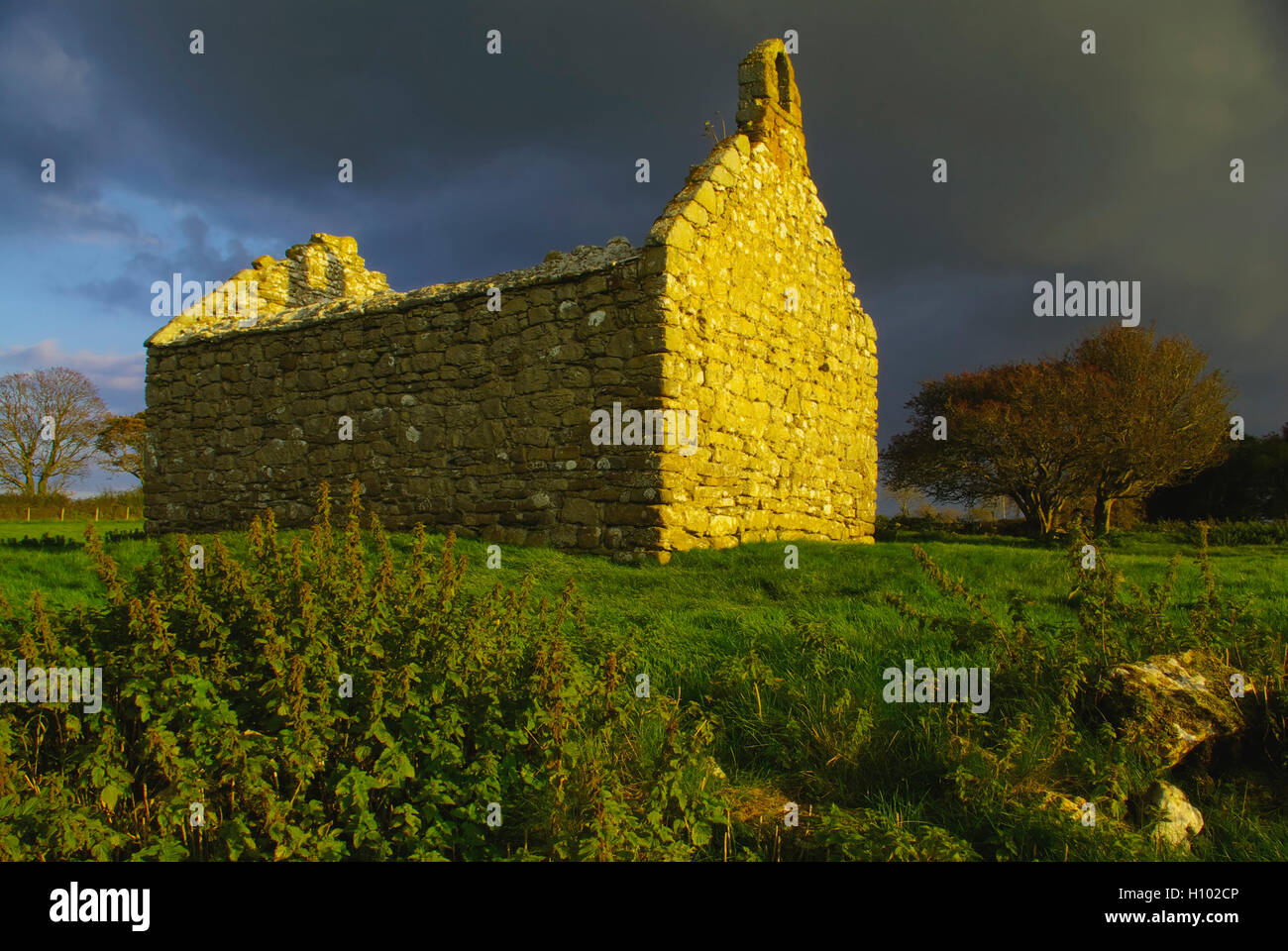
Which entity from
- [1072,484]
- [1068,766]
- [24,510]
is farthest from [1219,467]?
[24,510]

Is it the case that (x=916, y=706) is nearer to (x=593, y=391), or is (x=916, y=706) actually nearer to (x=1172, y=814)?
(x=1172, y=814)

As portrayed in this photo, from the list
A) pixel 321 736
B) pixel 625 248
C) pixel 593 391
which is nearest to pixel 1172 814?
pixel 321 736

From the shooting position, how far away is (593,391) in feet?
34.0

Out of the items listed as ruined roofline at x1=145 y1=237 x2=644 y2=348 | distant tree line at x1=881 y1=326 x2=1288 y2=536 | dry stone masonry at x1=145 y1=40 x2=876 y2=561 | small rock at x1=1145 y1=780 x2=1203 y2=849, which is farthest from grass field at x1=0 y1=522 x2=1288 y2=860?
distant tree line at x1=881 y1=326 x2=1288 y2=536

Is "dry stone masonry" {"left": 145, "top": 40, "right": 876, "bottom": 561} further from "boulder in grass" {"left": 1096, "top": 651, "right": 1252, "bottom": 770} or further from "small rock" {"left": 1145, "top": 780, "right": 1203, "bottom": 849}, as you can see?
"small rock" {"left": 1145, "top": 780, "right": 1203, "bottom": 849}

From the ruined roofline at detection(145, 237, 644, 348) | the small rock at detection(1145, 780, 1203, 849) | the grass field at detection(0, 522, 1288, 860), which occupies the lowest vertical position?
the small rock at detection(1145, 780, 1203, 849)

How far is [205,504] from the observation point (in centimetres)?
1412

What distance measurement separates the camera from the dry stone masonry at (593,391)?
10156mm

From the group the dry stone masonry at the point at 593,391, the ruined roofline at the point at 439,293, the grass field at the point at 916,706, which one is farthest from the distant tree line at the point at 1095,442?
the grass field at the point at 916,706

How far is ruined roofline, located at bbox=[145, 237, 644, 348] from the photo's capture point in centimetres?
1069

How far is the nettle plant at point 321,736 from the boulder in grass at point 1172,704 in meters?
2.57

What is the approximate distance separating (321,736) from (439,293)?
9117mm

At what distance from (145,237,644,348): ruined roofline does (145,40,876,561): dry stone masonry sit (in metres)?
0.05
